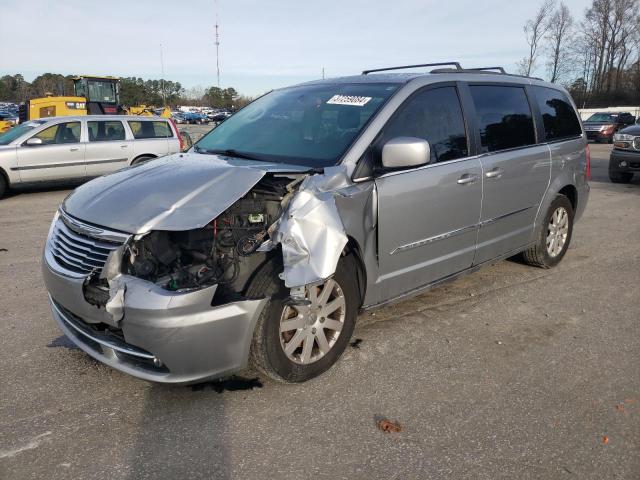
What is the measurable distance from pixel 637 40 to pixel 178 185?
70690 mm

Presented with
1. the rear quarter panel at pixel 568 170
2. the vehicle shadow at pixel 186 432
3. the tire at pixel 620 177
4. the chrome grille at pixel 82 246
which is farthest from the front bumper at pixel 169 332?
the tire at pixel 620 177

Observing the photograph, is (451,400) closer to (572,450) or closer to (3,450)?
(572,450)

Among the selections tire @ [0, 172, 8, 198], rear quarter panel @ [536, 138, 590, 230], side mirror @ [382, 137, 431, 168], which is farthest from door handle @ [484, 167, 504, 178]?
tire @ [0, 172, 8, 198]

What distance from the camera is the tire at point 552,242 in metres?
5.14

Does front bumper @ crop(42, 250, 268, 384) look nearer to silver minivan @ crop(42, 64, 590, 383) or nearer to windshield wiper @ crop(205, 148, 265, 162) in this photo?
silver minivan @ crop(42, 64, 590, 383)

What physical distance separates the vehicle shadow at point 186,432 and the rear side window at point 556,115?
3.74 meters

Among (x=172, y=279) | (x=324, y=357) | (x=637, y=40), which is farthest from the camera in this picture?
(x=637, y=40)

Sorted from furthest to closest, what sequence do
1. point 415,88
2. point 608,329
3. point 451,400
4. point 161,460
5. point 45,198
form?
point 45,198, point 608,329, point 415,88, point 451,400, point 161,460

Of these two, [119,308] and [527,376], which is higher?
[119,308]

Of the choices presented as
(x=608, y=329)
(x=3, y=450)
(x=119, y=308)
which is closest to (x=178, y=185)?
(x=119, y=308)

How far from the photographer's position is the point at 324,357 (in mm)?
3189

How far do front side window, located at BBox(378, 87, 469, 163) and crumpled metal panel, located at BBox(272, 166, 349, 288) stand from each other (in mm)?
775

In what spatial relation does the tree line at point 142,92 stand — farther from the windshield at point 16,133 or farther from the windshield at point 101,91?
the windshield at point 16,133

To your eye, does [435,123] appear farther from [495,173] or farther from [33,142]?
[33,142]
